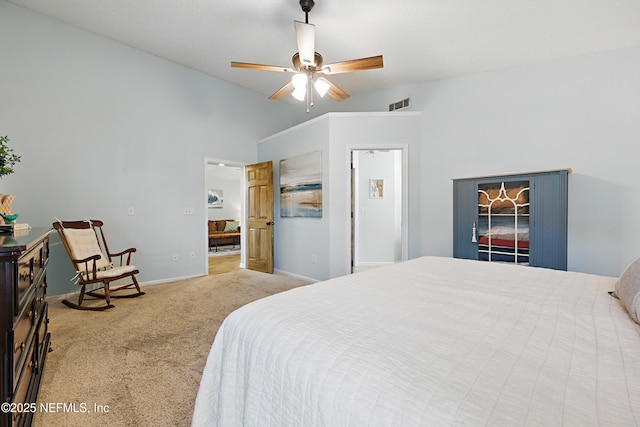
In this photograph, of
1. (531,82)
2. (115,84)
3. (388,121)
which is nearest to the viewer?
(531,82)

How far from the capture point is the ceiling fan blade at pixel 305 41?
228 centimetres

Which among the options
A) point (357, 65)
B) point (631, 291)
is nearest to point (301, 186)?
point (357, 65)

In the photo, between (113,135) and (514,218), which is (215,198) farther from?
(514,218)

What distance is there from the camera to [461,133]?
12.8ft

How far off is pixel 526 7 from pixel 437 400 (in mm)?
3381

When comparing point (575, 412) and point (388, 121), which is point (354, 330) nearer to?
point (575, 412)

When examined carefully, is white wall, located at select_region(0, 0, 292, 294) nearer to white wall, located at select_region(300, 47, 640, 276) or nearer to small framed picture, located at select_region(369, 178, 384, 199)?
small framed picture, located at select_region(369, 178, 384, 199)

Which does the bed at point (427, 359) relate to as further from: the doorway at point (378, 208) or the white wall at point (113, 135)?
the doorway at point (378, 208)

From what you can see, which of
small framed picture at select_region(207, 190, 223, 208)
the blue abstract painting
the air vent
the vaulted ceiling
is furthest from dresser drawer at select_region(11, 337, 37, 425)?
small framed picture at select_region(207, 190, 223, 208)

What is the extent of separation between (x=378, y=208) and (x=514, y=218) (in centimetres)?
269

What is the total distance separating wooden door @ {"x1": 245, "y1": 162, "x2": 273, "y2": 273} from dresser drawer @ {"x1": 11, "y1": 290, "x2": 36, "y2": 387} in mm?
3493

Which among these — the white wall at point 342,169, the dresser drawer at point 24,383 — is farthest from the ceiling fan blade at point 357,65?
the dresser drawer at point 24,383

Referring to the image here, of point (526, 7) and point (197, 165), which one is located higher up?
point (526, 7)

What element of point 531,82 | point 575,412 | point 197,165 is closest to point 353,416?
point 575,412
